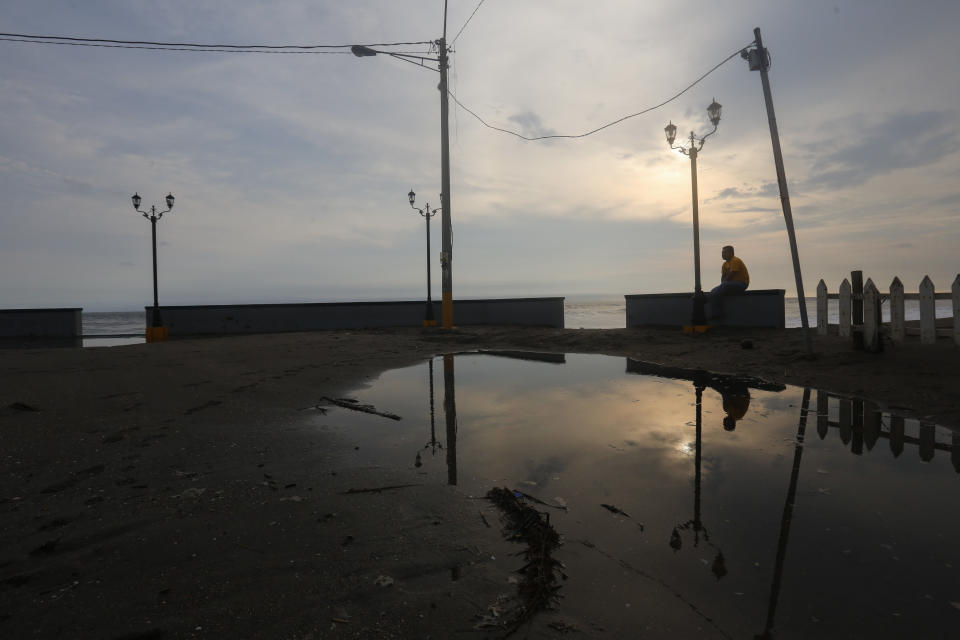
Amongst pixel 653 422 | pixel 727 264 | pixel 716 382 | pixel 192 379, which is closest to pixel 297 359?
pixel 192 379

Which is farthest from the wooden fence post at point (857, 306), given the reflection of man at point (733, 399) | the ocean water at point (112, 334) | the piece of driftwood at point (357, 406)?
the ocean water at point (112, 334)

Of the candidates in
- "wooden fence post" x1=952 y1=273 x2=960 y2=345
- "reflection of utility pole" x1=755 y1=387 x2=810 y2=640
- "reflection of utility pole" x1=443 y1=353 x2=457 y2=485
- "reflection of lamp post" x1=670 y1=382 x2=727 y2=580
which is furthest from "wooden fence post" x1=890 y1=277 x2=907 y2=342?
"reflection of utility pole" x1=443 y1=353 x2=457 y2=485

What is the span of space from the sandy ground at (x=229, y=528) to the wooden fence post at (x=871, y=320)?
150 centimetres

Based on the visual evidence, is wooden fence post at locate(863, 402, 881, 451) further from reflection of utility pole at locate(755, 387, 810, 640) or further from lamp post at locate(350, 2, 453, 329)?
lamp post at locate(350, 2, 453, 329)

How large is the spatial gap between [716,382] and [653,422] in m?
3.07

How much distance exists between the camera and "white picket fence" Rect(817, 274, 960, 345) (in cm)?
754

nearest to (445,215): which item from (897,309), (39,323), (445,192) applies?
(445,192)

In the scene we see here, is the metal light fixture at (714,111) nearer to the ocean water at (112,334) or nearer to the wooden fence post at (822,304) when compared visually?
the wooden fence post at (822,304)

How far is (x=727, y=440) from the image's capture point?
179 inches

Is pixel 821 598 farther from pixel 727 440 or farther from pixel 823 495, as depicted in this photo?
pixel 727 440

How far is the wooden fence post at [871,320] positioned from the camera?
26.3 ft

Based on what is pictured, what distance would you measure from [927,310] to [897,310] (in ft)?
1.29

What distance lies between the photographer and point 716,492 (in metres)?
3.35

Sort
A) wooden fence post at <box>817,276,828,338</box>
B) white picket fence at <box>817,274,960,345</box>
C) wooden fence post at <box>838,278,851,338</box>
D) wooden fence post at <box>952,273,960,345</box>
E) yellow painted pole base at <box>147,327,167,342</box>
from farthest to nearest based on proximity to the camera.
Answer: yellow painted pole base at <box>147,327,167,342</box> → wooden fence post at <box>817,276,828,338</box> → wooden fence post at <box>838,278,851,338</box> → white picket fence at <box>817,274,960,345</box> → wooden fence post at <box>952,273,960,345</box>
